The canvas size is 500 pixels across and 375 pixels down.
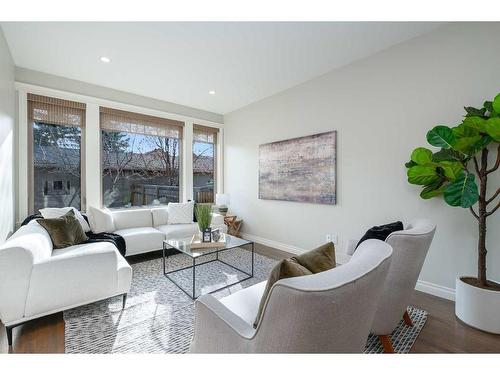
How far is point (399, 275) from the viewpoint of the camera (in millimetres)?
1423

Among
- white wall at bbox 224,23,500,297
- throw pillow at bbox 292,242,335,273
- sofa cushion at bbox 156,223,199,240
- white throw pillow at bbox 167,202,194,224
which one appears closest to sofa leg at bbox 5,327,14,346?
sofa cushion at bbox 156,223,199,240

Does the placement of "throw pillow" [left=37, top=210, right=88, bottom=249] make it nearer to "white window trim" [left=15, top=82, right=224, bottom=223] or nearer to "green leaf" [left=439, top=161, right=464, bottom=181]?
"white window trim" [left=15, top=82, right=224, bottom=223]

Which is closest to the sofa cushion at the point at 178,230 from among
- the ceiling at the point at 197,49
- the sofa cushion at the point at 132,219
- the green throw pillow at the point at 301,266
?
the sofa cushion at the point at 132,219

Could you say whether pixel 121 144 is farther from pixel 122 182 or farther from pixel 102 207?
pixel 102 207

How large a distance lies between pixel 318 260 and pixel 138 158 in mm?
4097

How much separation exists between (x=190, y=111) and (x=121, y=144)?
1.47 meters

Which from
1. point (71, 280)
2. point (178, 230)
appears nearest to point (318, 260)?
point (71, 280)

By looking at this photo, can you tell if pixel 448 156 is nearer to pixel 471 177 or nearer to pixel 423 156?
pixel 423 156

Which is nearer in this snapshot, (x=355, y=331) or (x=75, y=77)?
(x=355, y=331)

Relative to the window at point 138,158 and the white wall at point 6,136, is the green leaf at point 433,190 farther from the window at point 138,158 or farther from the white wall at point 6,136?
the white wall at point 6,136

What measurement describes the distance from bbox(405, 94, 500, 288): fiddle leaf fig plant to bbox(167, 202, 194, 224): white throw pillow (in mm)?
3353

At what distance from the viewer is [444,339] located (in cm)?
175
